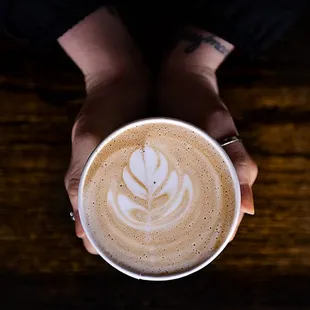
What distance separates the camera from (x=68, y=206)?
0.96 metres

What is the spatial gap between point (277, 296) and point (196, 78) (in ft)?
1.29

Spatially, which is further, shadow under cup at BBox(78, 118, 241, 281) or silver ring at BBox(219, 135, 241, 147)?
silver ring at BBox(219, 135, 241, 147)

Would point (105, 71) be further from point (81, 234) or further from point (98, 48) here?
point (81, 234)

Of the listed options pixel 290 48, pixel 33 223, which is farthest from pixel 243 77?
pixel 33 223

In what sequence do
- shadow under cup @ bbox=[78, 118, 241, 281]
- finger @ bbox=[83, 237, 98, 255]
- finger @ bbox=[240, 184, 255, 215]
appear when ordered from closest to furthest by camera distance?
1. shadow under cup @ bbox=[78, 118, 241, 281]
2. finger @ bbox=[240, 184, 255, 215]
3. finger @ bbox=[83, 237, 98, 255]

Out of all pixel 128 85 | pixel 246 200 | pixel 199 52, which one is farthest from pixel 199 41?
pixel 246 200

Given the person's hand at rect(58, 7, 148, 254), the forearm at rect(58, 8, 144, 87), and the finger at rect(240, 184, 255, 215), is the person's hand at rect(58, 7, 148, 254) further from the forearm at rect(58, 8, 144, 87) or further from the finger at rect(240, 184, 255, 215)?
the finger at rect(240, 184, 255, 215)

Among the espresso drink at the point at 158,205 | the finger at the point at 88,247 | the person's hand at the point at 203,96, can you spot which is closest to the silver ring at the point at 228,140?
the person's hand at the point at 203,96

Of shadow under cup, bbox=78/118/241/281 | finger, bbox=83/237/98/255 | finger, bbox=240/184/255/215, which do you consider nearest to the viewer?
shadow under cup, bbox=78/118/241/281

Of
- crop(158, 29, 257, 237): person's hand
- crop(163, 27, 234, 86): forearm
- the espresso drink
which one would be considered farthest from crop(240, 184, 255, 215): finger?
crop(163, 27, 234, 86): forearm

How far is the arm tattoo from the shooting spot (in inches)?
36.3

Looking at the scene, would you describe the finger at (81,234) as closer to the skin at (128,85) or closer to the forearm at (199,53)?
the skin at (128,85)

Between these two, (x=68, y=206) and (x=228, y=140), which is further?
(x=68, y=206)

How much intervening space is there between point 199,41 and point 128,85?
138 mm
